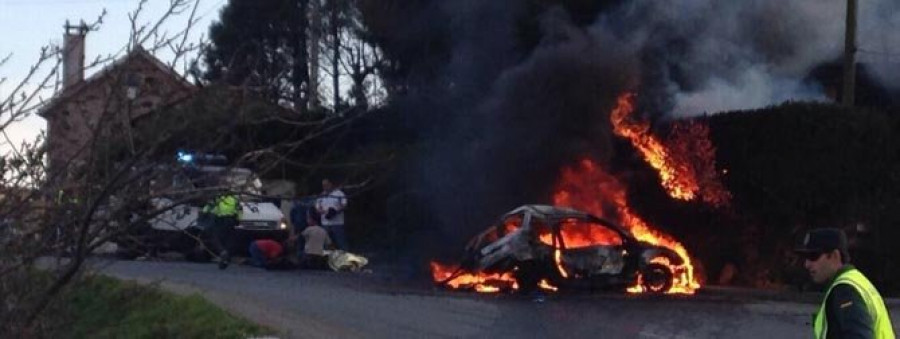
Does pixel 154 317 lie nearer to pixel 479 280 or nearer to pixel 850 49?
pixel 479 280

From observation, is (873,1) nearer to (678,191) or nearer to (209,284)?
(678,191)

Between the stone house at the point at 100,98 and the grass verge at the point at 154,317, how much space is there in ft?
18.4

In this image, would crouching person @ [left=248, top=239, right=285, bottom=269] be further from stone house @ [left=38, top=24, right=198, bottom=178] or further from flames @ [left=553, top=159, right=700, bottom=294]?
stone house @ [left=38, top=24, right=198, bottom=178]

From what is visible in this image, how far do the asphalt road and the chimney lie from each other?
718cm

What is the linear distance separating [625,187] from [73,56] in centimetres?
1924

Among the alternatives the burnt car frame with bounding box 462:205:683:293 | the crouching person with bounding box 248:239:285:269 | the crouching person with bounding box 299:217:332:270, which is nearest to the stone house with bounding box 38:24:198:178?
the burnt car frame with bounding box 462:205:683:293

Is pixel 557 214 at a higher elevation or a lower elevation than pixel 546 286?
higher

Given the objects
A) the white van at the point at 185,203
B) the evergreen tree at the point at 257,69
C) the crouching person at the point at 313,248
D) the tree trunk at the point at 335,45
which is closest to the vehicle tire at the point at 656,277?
the crouching person at the point at 313,248

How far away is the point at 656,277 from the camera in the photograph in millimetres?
20234

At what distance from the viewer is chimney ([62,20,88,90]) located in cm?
592

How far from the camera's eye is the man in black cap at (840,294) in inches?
228

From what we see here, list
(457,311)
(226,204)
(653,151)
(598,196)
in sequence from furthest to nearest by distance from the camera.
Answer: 1. (598,196)
2. (653,151)
3. (457,311)
4. (226,204)

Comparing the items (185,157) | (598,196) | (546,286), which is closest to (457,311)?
(546,286)

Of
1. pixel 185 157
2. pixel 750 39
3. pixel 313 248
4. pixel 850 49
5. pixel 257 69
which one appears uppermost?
pixel 750 39
